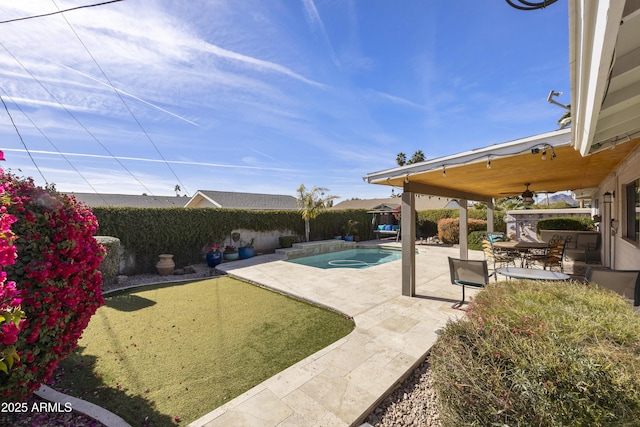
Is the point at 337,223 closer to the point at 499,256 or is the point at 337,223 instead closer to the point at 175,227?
the point at 175,227

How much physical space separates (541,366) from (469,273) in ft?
14.5

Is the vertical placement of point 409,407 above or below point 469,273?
below

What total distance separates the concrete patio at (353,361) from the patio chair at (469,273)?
674mm

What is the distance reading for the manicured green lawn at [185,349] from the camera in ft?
10.6

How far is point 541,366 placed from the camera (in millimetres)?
1751

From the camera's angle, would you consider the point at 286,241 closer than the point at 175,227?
No

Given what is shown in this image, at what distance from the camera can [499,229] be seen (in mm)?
17438

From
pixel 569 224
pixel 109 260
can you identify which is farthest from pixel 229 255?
pixel 569 224

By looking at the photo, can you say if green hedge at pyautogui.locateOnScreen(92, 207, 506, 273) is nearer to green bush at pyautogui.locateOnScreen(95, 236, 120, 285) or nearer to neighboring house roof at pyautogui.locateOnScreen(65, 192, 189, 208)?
green bush at pyautogui.locateOnScreen(95, 236, 120, 285)

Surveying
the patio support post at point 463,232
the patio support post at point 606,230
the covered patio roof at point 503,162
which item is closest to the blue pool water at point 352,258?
the patio support post at point 463,232

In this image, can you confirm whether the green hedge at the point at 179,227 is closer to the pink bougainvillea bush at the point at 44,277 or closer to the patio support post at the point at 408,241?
the pink bougainvillea bush at the point at 44,277

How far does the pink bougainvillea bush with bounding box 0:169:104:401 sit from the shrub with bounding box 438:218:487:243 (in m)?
19.2

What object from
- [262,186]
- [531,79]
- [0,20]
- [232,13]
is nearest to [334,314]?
[232,13]

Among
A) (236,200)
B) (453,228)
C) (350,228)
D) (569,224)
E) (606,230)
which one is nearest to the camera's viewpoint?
(606,230)
